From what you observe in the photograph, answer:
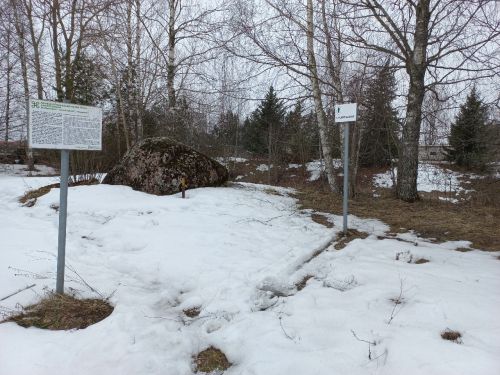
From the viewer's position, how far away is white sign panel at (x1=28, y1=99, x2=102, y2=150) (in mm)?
3193

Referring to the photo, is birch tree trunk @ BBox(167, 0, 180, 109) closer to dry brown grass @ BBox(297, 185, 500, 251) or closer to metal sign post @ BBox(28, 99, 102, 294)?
dry brown grass @ BBox(297, 185, 500, 251)

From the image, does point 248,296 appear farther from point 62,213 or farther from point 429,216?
point 429,216

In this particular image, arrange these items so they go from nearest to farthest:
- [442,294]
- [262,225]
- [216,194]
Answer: [442,294] → [262,225] → [216,194]

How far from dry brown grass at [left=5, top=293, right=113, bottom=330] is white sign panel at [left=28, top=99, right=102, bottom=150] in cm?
149

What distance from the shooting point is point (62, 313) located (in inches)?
132

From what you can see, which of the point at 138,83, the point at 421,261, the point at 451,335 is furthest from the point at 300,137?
the point at 451,335

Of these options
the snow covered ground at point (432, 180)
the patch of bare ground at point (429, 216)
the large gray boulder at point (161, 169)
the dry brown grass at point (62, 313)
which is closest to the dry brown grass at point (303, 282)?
the dry brown grass at point (62, 313)

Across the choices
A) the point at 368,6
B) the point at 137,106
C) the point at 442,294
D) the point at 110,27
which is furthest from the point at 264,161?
the point at 442,294

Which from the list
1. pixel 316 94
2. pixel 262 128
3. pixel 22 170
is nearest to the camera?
pixel 316 94

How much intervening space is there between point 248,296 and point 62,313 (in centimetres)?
178

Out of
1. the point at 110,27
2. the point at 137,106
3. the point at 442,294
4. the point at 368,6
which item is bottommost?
Result: the point at 442,294

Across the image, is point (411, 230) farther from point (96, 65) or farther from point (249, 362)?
point (96, 65)

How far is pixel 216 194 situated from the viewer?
8461 millimetres

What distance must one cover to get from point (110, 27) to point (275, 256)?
563 inches
